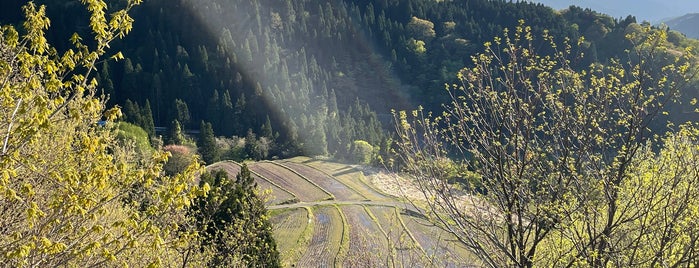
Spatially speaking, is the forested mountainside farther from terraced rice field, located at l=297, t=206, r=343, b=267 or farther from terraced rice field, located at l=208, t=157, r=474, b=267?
terraced rice field, located at l=297, t=206, r=343, b=267

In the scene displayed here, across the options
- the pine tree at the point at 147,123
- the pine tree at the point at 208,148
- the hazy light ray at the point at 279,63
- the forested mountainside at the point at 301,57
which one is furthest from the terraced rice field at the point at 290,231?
the hazy light ray at the point at 279,63

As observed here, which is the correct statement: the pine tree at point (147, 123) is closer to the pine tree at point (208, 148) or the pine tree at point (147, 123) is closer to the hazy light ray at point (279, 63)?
the pine tree at point (208, 148)

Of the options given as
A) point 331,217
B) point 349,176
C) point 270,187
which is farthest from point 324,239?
point 349,176

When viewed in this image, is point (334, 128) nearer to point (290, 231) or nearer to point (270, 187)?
point (270, 187)

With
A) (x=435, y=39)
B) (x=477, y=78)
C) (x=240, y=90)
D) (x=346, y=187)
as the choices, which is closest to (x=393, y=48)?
(x=435, y=39)

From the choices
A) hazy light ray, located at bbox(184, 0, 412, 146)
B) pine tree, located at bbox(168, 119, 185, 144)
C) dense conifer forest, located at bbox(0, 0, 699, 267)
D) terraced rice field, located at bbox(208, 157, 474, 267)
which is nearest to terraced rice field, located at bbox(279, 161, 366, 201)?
terraced rice field, located at bbox(208, 157, 474, 267)

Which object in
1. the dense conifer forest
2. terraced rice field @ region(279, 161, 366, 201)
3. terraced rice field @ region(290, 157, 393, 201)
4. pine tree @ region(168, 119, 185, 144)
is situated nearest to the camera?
the dense conifer forest

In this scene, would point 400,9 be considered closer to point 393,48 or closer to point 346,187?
point 393,48
